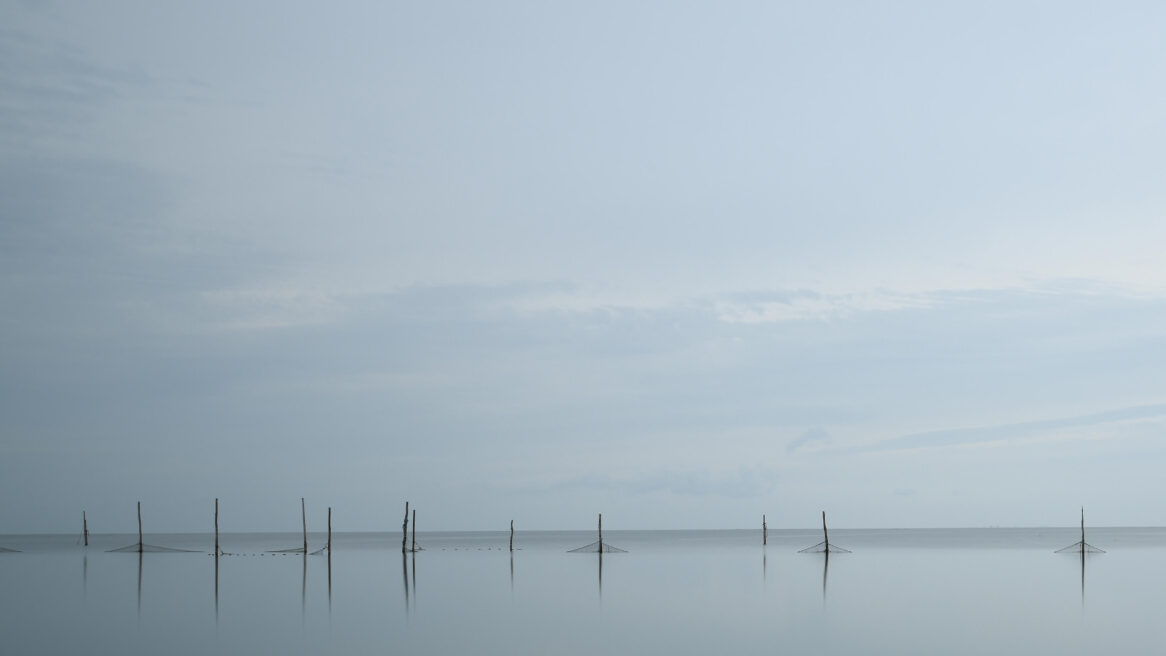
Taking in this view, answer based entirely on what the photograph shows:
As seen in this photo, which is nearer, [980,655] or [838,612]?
[980,655]

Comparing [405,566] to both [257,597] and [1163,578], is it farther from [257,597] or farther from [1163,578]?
[1163,578]

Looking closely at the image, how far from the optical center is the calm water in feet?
84.9

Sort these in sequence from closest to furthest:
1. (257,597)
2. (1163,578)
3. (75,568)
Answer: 1. (257,597)
2. (1163,578)
3. (75,568)

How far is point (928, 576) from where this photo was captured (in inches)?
1901

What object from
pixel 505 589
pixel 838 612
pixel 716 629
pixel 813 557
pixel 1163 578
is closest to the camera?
pixel 716 629

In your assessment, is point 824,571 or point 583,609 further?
point 824,571

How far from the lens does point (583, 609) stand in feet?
110

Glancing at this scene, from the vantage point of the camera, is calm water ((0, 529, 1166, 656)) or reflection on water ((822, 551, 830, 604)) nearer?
calm water ((0, 529, 1166, 656))

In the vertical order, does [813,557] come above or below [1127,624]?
below

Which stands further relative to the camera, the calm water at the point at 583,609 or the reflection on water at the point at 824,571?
the reflection on water at the point at 824,571

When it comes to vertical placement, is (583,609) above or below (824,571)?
above

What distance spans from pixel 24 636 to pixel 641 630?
1461 cm

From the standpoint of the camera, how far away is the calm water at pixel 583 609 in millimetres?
25891

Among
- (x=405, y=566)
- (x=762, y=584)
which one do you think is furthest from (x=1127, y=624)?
(x=405, y=566)
